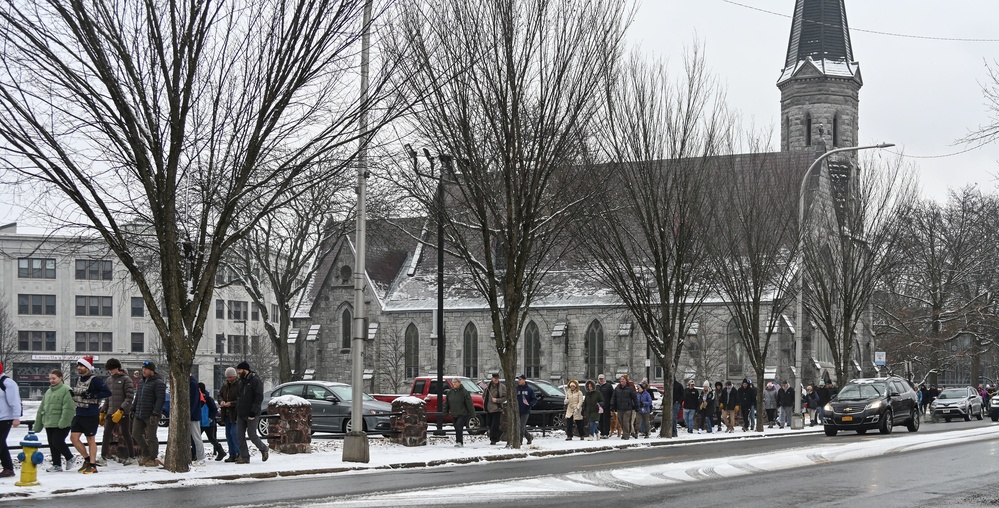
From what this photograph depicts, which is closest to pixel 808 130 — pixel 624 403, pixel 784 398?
pixel 784 398

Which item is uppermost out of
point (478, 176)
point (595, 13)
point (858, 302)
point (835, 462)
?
point (595, 13)

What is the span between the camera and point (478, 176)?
23922 millimetres

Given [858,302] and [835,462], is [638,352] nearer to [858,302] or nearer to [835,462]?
[858,302]

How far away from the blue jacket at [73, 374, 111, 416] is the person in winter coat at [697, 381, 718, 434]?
68.9 feet

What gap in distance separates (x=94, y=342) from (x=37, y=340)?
3.76 meters

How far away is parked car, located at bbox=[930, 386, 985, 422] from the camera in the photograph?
1785 inches

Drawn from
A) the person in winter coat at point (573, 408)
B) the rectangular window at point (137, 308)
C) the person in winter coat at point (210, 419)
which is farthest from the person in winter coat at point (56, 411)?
the rectangular window at point (137, 308)

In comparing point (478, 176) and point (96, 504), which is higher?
point (478, 176)

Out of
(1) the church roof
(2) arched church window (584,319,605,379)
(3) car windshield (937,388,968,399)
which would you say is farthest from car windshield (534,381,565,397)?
(1) the church roof

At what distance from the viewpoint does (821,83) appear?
7881cm

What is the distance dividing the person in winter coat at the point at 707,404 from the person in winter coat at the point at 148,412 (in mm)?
19842

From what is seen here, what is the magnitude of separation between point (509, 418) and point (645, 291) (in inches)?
355

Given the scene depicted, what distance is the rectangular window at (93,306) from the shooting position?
78500mm

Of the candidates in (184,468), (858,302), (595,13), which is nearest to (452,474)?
(184,468)
